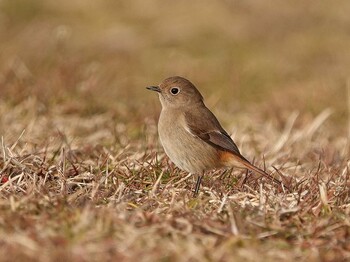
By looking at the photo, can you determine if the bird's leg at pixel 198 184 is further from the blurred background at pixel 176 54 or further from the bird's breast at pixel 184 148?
the blurred background at pixel 176 54

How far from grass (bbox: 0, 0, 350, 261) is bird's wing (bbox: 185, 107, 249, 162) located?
0.27 metres

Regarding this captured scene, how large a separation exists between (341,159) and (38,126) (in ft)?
10.4

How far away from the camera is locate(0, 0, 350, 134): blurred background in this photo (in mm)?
10961

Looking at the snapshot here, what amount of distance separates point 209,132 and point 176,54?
25.3ft

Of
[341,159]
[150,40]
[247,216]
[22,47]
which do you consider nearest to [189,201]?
[247,216]

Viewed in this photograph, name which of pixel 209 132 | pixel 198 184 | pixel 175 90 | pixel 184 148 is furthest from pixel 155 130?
pixel 198 184

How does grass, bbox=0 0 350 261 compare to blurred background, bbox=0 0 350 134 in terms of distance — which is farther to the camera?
blurred background, bbox=0 0 350 134

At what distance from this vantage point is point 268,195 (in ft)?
21.0

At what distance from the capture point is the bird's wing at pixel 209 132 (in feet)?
24.1

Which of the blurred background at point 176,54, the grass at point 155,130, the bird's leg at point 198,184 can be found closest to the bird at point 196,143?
the bird's leg at point 198,184

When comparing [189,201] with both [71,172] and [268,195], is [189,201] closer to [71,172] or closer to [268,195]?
[268,195]

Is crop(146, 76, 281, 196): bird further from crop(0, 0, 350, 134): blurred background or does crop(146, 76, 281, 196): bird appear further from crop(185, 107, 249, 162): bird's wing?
crop(0, 0, 350, 134): blurred background

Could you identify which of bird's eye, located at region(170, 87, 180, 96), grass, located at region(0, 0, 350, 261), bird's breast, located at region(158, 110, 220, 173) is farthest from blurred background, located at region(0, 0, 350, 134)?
bird's breast, located at region(158, 110, 220, 173)

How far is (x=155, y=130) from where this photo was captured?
9703 mm
